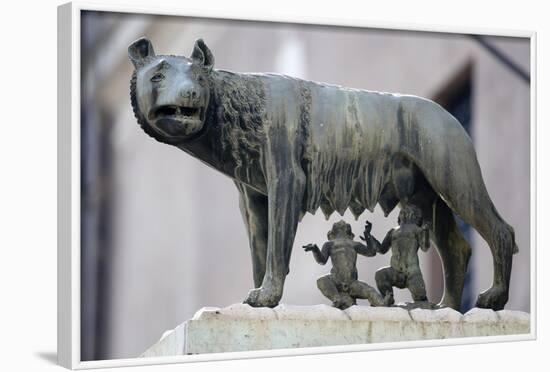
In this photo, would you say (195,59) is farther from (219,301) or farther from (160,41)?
(160,41)

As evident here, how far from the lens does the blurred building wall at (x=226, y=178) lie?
70.8 ft

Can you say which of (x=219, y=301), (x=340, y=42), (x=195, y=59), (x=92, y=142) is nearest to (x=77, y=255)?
(x=195, y=59)

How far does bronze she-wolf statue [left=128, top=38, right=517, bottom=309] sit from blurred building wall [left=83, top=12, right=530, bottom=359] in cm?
53

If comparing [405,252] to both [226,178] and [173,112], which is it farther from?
[226,178]

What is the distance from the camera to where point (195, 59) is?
14.1 metres

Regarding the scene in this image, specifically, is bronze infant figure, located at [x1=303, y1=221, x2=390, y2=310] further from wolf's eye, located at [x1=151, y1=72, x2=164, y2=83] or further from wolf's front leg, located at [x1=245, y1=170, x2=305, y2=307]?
wolf's eye, located at [x1=151, y1=72, x2=164, y2=83]

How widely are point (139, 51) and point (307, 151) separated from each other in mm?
1338

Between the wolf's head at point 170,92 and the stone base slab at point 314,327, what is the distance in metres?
1.23

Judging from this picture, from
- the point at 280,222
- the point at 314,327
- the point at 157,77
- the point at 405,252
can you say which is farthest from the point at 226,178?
the point at 157,77

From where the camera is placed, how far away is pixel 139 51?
14141 millimetres

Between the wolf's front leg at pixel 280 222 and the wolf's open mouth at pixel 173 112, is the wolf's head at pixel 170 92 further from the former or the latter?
the wolf's front leg at pixel 280 222

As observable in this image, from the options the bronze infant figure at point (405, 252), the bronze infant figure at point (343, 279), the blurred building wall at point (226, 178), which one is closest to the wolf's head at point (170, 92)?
the blurred building wall at point (226, 178)

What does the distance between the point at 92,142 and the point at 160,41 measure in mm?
6124

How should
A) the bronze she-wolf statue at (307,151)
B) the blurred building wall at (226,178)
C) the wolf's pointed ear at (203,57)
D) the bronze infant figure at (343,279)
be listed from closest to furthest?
the bronze she-wolf statue at (307,151) → the wolf's pointed ear at (203,57) → the bronze infant figure at (343,279) → the blurred building wall at (226,178)
